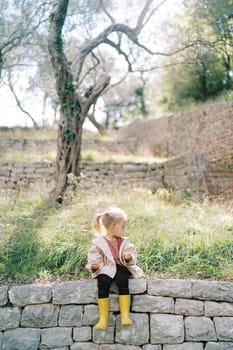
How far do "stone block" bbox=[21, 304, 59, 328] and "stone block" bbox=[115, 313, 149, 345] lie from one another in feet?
2.40

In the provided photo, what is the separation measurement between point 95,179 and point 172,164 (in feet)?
7.12

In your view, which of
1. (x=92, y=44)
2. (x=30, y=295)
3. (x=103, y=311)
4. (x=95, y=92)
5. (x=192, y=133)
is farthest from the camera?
(x=192, y=133)

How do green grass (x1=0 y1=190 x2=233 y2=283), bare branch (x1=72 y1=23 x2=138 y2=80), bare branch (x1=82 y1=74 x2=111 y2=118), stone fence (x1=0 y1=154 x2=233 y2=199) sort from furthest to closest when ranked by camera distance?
stone fence (x1=0 y1=154 x2=233 y2=199)
bare branch (x1=72 y1=23 x2=138 y2=80)
bare branch (x1=82 y1=74 x2=111 y2=118)
green grass (x1=0 y1=190 x2=233 y2=283)

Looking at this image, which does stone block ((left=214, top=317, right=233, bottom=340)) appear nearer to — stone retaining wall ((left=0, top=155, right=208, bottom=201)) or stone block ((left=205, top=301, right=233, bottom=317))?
stone block ((left=205, top=301, right=233, bottom=317))

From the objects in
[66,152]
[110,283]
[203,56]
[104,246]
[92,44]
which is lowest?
[110,283]

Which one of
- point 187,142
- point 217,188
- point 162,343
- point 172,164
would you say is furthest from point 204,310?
point 187,142

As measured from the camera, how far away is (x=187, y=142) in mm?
13438

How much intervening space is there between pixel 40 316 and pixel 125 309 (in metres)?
0.99

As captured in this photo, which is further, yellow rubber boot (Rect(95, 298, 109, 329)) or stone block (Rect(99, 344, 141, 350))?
stone block (Rect(99, 344, 141, 350))

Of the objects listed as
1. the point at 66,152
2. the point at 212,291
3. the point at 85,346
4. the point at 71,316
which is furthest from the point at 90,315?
the point at 66,152

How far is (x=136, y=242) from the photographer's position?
17.7ft

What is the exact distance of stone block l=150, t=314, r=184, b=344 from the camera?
441 centimetres

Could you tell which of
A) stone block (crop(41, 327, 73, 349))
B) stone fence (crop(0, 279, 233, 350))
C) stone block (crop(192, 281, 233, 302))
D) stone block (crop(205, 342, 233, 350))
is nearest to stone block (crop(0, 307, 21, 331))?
stone fence (crop(0, 279, 233, 350))

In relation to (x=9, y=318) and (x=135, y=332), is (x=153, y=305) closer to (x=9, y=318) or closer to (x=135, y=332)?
(x=135, y=332)
